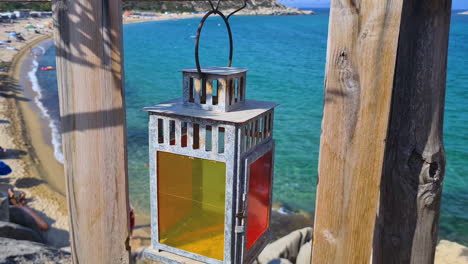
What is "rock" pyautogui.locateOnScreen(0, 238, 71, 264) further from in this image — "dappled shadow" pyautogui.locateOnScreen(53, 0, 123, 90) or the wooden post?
"dappled shadow" pyautogui.locateOnScreen(53, 0, 123, 90)

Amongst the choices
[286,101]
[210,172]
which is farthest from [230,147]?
[286,101]

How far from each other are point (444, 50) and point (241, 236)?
41.6 inches

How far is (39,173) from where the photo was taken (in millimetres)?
11359

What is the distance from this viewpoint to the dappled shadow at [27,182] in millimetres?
10438

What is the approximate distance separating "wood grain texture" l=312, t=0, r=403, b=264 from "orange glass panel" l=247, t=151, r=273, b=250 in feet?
1.31

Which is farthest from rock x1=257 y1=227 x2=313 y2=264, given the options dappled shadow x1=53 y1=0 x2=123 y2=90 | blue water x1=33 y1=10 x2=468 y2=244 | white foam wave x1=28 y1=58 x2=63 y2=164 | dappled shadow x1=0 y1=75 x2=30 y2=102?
dappled shadow x1=0 y1=75 x2=30 y2=102

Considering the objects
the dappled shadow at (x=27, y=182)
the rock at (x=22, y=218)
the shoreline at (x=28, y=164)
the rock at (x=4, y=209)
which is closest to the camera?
the rock at (x=4, y=209)

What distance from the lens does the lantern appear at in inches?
61.6

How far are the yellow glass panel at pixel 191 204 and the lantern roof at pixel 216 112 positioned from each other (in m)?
0.19

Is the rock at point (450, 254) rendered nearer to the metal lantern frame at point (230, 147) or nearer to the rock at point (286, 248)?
the rock at point (286, 248)

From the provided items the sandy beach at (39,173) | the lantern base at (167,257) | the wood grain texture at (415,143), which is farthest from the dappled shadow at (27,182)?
the wood grain texture at (415,143)

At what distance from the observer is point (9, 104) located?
18.2 metres

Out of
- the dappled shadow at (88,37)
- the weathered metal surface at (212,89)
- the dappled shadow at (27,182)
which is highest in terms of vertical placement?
the dappled shadow at (88,37)

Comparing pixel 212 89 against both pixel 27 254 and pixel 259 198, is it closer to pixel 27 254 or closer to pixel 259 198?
pixel 259 198
